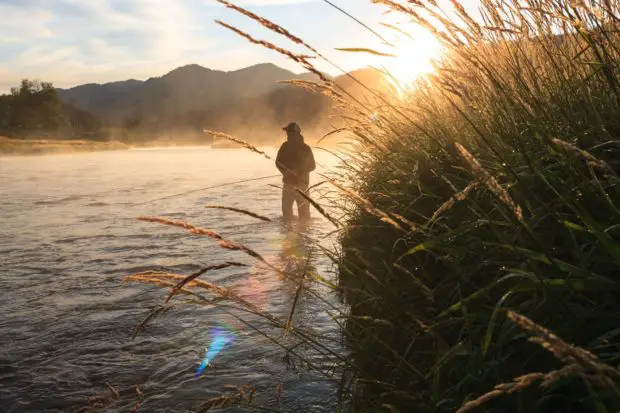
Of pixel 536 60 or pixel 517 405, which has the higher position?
pixel 536 60

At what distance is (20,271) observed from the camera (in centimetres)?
908

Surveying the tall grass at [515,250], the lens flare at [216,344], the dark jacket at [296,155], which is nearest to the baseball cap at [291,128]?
the dark jacket at [296,155]

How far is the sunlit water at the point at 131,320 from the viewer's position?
15.1 feet

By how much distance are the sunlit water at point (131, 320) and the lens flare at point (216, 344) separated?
60mm

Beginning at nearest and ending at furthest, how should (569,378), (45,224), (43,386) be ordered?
(569,378) < (43,386) < (45,224)

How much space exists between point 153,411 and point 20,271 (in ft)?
19.6

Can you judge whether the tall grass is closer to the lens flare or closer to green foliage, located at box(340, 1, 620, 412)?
green foliage, located at box(340, 1, 620, 412)

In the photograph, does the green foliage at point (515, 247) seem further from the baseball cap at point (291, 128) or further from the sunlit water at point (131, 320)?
the baseball cap at point (291, 128)

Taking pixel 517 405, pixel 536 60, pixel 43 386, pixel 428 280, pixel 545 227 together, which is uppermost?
pixel 536 60

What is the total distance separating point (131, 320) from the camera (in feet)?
21.7

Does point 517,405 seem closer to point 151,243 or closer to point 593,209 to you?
point 593,209

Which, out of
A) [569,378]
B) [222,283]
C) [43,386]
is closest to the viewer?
[569,378]

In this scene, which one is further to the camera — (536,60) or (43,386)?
(43,386)

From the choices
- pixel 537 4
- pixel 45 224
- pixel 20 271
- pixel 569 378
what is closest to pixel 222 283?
pixel 20 271
